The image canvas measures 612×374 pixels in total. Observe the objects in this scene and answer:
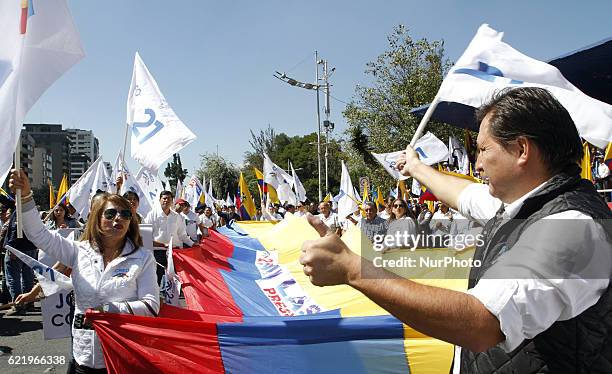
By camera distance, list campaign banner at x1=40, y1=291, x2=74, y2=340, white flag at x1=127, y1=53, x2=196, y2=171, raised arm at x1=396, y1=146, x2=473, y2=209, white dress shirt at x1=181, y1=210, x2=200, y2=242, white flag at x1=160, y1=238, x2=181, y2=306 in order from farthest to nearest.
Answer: white dress shirt at x1=181, y1=210, x2=200, y2=242, white flag at x1=127, y1=53, x2=196, y2=171, white flag at x1=160, y1=238, x2=181, y2=306, campaign banner at x1=40, y1=291, x2=74, y2=340, raised arm at x1=396, y1=146, x2=473, y2=209

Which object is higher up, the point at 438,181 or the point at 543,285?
the point at 438,181

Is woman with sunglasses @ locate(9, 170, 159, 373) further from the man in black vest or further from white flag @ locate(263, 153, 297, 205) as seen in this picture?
white flag @ locate(263, 153, 297, 205)

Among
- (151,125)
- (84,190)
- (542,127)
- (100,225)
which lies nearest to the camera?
(542,127)

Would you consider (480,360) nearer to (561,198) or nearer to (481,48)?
(561,198)

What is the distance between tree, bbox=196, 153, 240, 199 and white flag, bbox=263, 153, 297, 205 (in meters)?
53.7

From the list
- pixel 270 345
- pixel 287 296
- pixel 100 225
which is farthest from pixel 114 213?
pixel 287 296

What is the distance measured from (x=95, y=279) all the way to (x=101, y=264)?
11cm

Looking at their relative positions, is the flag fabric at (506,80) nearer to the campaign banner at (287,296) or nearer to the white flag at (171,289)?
the campaign banner at (287,296)

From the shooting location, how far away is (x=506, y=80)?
3.67 metres

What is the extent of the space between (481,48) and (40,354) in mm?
6498

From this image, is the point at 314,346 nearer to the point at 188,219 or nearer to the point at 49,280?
the point at 49,280

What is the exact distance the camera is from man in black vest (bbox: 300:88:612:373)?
1276 millimetres

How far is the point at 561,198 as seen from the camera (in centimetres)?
145
